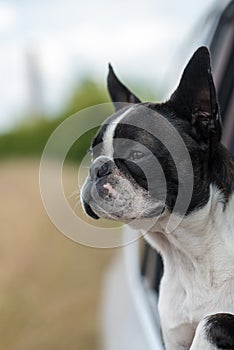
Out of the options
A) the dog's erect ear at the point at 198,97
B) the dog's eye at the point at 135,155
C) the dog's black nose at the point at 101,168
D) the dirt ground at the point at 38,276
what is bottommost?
the dirt ground at the point at 38,276

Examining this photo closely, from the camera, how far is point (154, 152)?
51.1 inches

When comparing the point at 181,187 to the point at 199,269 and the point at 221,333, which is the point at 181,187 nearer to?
the point at 199,269

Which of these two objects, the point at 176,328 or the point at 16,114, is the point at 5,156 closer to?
the point at 16,114

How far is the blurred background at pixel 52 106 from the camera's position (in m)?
2.90

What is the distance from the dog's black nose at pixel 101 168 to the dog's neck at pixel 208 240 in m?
0.13

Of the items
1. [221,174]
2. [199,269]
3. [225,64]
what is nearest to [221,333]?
[199,269]

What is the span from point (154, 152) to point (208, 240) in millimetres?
182

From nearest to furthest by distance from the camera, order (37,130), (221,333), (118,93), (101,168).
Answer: (221,333)
(101,168)
(118,93)
(37,130)

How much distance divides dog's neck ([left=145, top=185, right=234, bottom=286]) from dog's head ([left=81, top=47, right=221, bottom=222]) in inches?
0.9

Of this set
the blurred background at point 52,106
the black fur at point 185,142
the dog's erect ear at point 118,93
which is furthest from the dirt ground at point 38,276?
the black fur at point 185,142

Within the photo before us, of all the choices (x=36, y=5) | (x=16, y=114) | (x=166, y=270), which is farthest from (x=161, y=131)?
(x=16, y=114)

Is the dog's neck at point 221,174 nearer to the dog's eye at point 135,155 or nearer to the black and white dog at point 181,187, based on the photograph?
the black and white dog at point 181,187

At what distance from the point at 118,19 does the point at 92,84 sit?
0.49 m

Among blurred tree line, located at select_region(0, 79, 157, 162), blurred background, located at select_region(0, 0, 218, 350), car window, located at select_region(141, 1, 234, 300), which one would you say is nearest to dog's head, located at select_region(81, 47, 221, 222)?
car window, located at select_region(141, 1, 234, 300)
